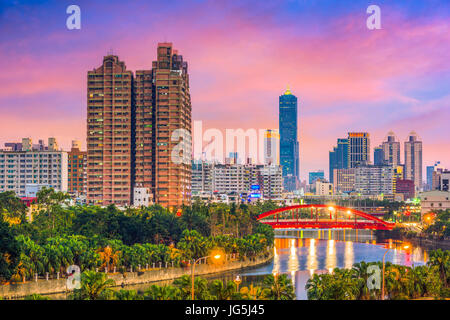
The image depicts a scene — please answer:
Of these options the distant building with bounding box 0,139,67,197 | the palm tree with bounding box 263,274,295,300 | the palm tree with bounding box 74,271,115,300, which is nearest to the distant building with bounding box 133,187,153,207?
the distant building with bounding box 0,139,67,197

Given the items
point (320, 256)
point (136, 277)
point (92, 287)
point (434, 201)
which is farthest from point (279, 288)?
point (434, 201)

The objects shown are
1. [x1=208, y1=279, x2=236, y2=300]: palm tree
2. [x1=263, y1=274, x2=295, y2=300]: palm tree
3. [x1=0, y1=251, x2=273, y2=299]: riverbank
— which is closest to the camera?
[x1=208, y1=279, x2=236, y2=300]: palm tree

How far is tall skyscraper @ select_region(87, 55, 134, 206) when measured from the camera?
408ft

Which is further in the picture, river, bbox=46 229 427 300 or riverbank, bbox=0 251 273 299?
river, bbox=46 229 427 300

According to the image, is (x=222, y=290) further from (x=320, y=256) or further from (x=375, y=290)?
(x=320, y=256)

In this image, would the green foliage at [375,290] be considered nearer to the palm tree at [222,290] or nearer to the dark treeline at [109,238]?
the palm tree at [222,290]

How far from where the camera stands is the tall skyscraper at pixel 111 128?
124 metres

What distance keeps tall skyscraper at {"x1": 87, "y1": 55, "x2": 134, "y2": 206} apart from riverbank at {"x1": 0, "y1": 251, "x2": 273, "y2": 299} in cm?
5537

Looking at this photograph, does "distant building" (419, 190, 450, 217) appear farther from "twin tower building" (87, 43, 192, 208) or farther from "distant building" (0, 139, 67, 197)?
"distant building" (0, 139, 67, 197)

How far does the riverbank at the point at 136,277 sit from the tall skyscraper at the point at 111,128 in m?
55.4

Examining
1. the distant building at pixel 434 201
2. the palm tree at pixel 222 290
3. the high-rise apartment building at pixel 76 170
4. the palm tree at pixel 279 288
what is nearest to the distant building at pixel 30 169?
the high-rise apartment building at pixel 76 170

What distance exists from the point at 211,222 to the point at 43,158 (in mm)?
85658
